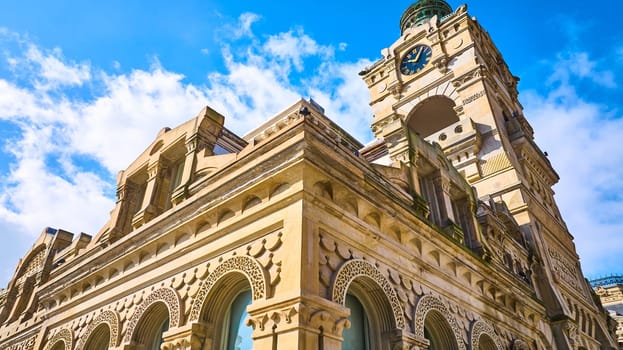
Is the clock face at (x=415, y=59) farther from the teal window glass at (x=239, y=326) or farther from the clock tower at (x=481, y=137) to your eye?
the teal window glass at (x=239, y=326)

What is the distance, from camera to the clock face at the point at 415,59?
1292 inches

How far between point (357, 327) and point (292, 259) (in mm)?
2405

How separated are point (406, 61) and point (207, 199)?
28.6 m

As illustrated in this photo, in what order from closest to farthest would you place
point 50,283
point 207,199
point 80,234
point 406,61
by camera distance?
point 207,199
point 50,283
point 80,234
point 406,61

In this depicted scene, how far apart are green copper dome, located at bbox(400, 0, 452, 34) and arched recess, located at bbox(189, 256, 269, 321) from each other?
37138 millimetres

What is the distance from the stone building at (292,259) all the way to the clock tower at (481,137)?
274 millimetres

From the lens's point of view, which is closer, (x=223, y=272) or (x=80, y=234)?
(x=223, y=272)

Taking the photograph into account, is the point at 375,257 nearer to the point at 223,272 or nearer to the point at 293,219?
the point at 293,219

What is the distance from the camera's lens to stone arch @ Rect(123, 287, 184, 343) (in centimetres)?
830

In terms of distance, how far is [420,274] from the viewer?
367 inches

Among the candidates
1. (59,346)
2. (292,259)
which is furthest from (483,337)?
(59,346)

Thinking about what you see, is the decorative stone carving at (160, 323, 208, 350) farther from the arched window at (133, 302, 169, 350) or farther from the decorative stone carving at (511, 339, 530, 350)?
the decorative stone carving at (511, 339, 530, 350)

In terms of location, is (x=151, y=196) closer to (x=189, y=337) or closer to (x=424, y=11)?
(x=189, y=337)

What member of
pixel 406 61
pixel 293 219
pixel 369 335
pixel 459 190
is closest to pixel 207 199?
pixel 293 219
